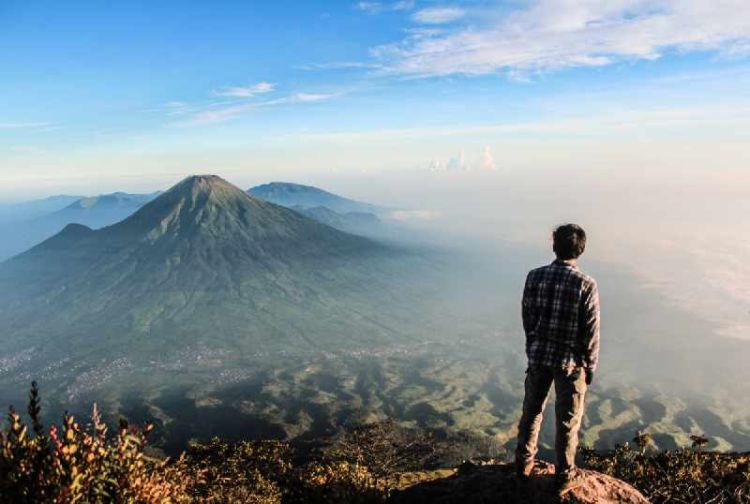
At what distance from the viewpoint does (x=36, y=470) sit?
6.82 meters

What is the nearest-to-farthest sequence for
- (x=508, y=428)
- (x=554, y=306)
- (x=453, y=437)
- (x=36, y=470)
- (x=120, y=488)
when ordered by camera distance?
1. (x=36, y=470)
2. (x=120, y=488)
3. (x=554, y=306)
4. (x=453, y=437)
5. (x=508, y=428)

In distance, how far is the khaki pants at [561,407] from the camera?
10.0 m

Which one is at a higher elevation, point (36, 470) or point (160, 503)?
point (36, 470)

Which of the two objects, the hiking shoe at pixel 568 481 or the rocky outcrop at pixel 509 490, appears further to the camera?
the rocky outcrop at pixel 509 490

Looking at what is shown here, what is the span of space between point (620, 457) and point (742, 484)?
57.8 feet

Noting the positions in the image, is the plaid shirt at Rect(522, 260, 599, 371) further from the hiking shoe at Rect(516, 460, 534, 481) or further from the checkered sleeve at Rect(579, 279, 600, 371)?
the hiking shoe at Rect(516, 460, 534, 481)

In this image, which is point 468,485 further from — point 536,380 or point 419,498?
point 536,380

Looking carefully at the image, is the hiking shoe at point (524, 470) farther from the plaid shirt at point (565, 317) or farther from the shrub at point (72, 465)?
the shrub at point (72, 465)

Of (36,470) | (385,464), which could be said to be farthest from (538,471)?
(385,464)

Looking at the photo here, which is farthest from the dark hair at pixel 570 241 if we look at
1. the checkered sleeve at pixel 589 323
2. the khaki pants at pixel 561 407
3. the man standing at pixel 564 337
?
the khaki pants at pixel 561 407

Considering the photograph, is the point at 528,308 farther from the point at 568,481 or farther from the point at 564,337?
the point at 568,481

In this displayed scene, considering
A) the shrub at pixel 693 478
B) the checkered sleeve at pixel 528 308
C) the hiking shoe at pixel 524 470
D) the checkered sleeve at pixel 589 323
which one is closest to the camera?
the checkered sleeve at pixel 589 323

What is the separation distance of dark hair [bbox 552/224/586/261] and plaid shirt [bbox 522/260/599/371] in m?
0.20

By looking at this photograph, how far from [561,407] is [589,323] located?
5.85ft
